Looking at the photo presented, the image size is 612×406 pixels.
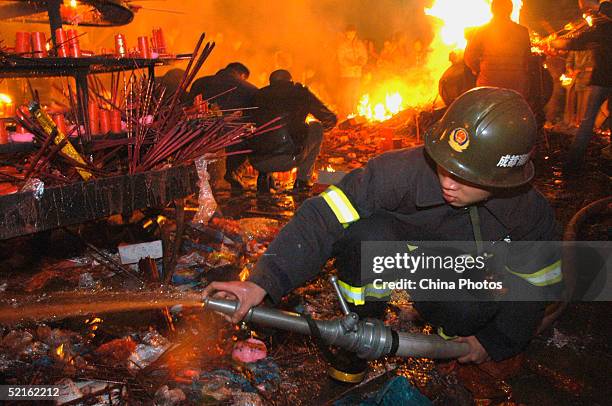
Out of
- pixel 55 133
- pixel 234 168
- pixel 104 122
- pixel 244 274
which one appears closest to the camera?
pixel 55 133

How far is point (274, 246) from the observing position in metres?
2.59

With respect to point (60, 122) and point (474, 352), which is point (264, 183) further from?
point (474, 352)

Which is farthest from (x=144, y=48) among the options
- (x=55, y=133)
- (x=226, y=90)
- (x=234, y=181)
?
(x=234, y=181)

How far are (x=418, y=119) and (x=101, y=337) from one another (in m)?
9.86

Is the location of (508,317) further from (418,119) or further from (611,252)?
(418,119)

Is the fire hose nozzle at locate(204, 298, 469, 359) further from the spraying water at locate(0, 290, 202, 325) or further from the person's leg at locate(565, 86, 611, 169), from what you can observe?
the person's leg at locate(565, 86, 611, 169)

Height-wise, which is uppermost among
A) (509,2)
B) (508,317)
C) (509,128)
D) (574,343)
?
(509,2)

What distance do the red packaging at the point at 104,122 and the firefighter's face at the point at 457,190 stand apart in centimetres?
278

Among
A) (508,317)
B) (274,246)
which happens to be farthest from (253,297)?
(508,317)

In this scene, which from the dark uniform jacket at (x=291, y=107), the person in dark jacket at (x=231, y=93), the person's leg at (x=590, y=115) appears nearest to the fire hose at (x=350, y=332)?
the dark uniform jacket at (x=291, y=107)

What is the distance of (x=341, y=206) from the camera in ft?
8.80

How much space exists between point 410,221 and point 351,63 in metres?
13.1

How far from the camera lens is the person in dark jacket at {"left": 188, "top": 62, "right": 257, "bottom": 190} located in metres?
7.51

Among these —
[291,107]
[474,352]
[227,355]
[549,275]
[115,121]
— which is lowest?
[227,355]
